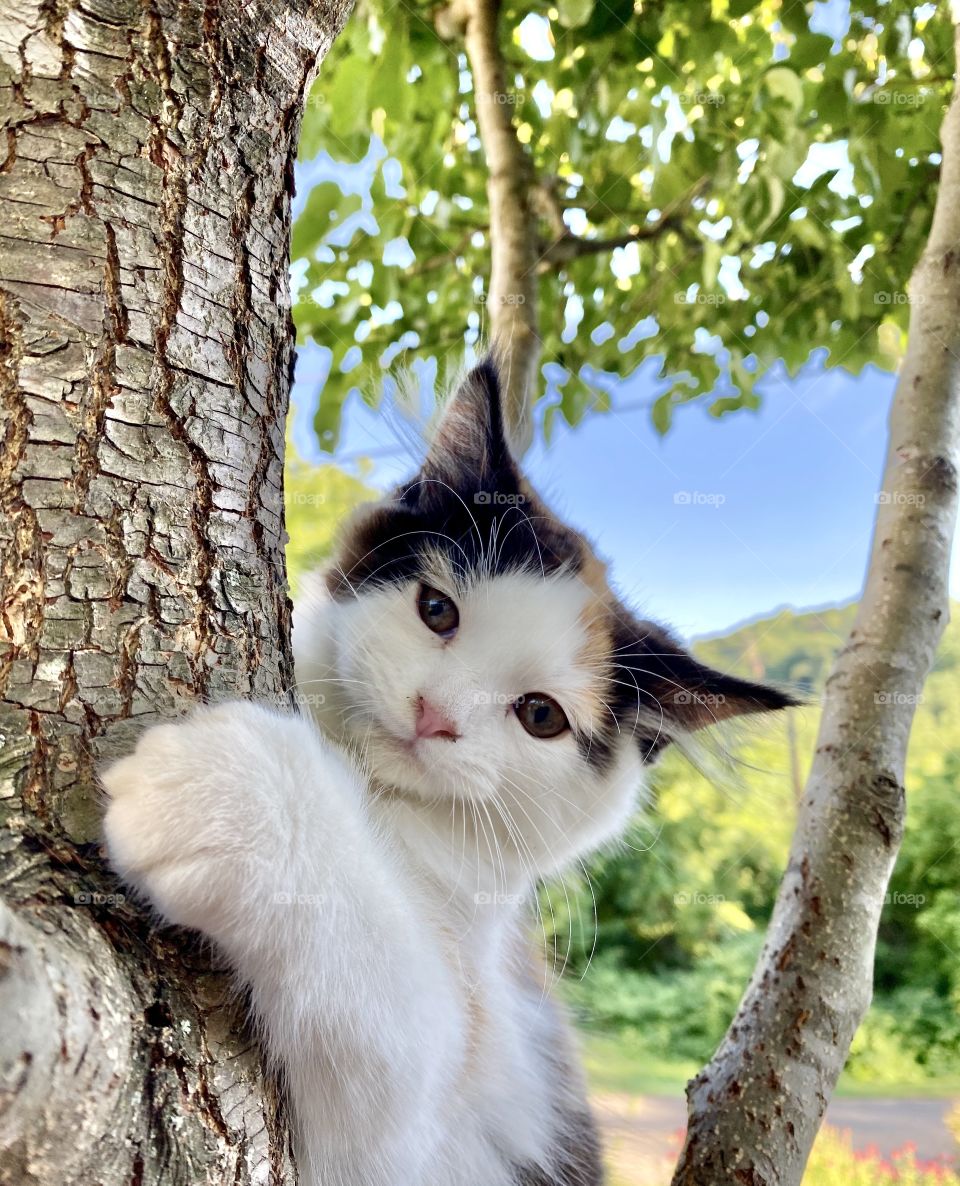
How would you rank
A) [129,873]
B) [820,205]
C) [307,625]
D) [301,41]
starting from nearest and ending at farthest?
1. [129,873]
2. [301,41]
3. [307,625]
4. [820,205]

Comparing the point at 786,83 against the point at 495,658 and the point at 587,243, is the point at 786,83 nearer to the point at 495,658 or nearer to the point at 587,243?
the point at 587,243

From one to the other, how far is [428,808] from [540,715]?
19 centimetres

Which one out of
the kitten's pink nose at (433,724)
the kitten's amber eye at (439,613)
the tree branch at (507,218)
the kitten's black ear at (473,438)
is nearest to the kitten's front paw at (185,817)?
the kitten's pink nose at (433,724)

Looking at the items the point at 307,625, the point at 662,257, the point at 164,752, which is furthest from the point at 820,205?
the point at 164,752

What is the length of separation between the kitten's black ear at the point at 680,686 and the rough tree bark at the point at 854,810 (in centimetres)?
13

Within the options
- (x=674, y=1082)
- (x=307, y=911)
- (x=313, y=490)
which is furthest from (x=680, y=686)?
(x=674, y=1082)

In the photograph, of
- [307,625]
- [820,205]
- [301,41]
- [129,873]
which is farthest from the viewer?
[820,205]

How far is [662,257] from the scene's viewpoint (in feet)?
7.60

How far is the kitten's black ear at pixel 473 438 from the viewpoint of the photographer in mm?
1285

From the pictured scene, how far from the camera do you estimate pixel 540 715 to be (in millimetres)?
1214

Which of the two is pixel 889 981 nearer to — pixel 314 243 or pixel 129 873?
pixel 314 243

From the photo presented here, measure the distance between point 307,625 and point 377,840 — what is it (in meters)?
0.48

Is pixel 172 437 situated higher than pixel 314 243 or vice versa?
pixel 314 243

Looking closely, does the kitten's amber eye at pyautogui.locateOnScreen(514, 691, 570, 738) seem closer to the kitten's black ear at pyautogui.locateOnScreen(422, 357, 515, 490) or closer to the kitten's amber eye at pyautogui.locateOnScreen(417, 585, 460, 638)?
the kitten's amber eye at pyautogui.locateOnScreen(417, 585, 460, 638)
